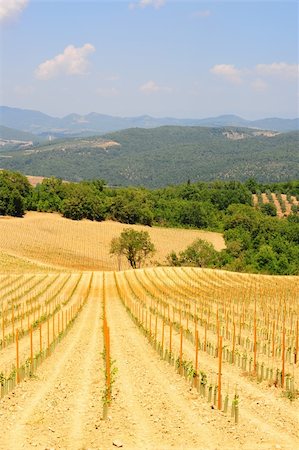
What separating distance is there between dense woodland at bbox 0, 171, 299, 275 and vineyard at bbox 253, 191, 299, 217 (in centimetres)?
562

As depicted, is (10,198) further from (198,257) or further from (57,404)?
(57,404)

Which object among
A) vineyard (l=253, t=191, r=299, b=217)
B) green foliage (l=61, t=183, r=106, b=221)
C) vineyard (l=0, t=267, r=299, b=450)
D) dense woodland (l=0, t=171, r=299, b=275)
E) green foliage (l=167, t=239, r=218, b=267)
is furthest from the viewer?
vineyard (l=253, t=191, r=299, b=217)

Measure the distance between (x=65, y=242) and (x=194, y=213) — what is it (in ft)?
164

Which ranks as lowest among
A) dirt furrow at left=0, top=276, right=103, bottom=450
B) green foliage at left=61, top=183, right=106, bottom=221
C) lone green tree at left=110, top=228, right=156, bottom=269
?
dirt furrow at left=0, top=276, right=103, bottom=450

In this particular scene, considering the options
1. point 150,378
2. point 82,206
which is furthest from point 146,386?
point 82,206

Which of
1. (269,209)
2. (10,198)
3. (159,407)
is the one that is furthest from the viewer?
(269,209)

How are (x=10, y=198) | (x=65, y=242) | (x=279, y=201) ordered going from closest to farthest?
(x=65, y=242)
(x=10, y=198)
(x=279, y=201)

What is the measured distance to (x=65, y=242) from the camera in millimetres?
95312

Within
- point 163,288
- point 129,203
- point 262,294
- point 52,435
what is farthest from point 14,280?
point 129,203

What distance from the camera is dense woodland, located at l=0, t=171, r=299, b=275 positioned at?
82.8 m

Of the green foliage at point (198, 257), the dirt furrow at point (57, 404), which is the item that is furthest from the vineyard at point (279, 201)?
the dirt furrow at point (57, 404)

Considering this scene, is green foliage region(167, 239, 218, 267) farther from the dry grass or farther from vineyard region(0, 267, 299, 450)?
vineyard region(0, 267, 299, 450)

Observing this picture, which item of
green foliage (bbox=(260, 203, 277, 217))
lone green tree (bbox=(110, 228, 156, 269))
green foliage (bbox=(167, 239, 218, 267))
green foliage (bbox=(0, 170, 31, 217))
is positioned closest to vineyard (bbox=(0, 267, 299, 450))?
lone green tree (bbox=(110, 228, 156, 269))

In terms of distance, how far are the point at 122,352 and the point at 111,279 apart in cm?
3267
